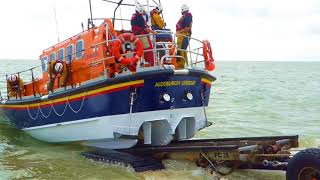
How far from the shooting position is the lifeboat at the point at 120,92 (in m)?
7.69

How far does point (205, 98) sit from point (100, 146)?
2.44m

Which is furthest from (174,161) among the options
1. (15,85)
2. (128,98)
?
(15,85)

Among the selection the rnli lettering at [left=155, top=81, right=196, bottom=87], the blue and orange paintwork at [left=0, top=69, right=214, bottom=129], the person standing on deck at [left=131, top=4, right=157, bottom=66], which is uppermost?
the person standing on deck at [left=131, top=4, right=157, bottom=66]

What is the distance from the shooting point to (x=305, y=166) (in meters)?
5.40

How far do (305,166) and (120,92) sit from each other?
363 cm

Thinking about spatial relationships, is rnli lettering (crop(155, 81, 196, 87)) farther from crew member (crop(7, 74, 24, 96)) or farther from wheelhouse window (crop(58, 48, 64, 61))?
crew member (crop(7, 74, 24, 96))

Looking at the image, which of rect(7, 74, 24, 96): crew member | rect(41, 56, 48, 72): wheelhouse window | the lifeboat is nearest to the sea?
the lifeboat

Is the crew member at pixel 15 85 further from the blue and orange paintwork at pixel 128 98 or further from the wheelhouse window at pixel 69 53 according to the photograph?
the blue and orange paintwork at pixel 128 98

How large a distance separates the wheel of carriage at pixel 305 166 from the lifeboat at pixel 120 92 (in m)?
2.89

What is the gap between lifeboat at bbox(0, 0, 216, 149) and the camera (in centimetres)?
769

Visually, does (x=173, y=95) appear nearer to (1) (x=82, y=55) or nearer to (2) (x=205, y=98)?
(2) (x=205, y=98)

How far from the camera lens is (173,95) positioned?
25.8ft

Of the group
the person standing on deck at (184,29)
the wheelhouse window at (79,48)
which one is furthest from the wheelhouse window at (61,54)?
the person standing on deck at (184,29)

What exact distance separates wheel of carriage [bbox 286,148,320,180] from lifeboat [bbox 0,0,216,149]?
289 cm
